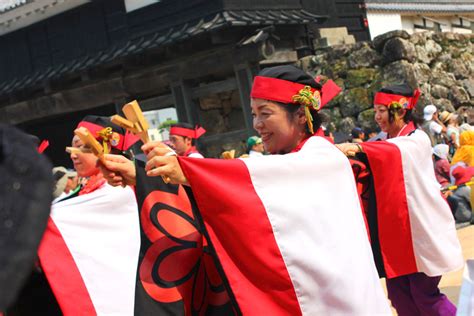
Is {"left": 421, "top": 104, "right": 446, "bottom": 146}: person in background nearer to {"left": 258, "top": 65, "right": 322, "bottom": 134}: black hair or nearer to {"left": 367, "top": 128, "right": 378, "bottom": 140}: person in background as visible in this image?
{"left": 367, "top": 128, "right": 378, "bottom": 140}: person in background

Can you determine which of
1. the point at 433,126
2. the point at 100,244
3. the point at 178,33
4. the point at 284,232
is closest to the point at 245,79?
the point at 178,33

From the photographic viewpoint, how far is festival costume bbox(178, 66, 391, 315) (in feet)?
9.07

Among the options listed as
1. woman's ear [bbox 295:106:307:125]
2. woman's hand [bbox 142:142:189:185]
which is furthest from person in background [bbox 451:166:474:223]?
woman's hand [bbox 142:142:189:185]

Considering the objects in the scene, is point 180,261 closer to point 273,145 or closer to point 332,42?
point 273,145

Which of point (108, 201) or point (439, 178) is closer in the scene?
point (108, 201)

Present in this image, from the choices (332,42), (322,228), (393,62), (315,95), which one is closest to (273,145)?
(315,95)

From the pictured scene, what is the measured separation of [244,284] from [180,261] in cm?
41

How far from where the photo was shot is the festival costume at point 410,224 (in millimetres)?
4184

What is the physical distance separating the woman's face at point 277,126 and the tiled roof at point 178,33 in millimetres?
7488

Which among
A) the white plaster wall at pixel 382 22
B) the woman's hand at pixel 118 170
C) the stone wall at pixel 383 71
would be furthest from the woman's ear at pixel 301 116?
the white plaster wall at pixel 382 22

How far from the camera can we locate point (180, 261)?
3084 mm

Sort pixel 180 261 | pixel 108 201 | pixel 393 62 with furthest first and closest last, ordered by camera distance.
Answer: pixel 393 62 → pixel 108 201 → pixel 180 261

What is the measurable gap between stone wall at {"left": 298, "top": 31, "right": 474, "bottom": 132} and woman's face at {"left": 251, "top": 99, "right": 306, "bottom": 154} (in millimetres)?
8496

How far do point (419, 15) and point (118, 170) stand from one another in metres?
14.9
